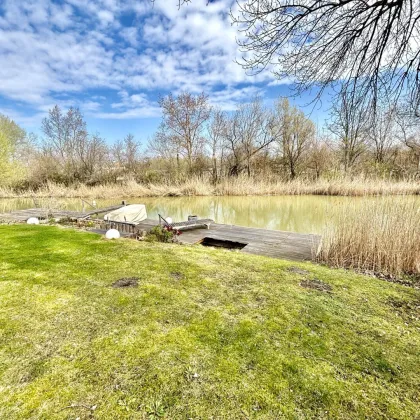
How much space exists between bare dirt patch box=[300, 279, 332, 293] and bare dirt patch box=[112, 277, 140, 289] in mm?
1768

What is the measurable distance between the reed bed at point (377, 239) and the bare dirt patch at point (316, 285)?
1.20m

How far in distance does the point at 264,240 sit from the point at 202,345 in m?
3.96

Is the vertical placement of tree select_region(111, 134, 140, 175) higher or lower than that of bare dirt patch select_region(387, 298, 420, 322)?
higher

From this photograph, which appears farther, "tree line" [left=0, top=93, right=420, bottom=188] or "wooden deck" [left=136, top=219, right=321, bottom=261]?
"tree line" [left=0, top=93, right=420, bottom=188]

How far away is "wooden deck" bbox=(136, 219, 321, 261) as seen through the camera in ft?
14.8

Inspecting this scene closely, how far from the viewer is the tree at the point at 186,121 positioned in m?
18.0

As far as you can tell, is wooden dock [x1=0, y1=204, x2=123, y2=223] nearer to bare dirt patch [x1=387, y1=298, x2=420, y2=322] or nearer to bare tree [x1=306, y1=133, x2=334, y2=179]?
bare dirt patch [x1=387, y1=298, x2=420, y2=322]

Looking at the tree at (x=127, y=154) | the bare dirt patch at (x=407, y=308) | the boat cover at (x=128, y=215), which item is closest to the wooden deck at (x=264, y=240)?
the boat cover at (x=128, y=215)

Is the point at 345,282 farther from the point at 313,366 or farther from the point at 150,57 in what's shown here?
the point at 150,57

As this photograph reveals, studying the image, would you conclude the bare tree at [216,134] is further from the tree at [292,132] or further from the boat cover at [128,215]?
the boat cover at [128,215]

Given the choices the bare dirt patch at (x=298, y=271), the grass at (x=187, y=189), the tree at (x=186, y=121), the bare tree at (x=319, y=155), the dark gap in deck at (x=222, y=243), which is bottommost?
the dark gap in deck at (x=222, y=243)

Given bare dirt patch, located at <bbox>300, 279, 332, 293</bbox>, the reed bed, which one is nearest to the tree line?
the reed bed

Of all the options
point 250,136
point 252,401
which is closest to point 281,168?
point 250,136

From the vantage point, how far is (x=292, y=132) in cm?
1794
